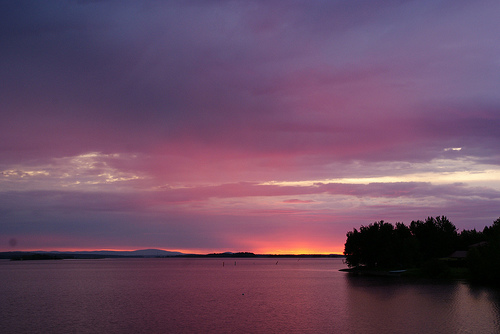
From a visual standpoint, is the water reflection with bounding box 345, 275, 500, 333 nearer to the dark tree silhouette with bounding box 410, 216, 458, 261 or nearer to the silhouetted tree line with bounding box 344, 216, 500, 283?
the silhouetted tree line with bounding box 344, 216, 500, 283

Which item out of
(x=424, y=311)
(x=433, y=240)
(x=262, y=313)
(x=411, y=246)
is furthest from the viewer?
(x=433, y=240)

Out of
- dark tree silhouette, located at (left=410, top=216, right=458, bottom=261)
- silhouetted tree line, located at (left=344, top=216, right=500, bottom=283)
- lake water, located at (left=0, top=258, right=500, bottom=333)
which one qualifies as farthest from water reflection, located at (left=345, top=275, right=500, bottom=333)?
dark tree silhouette, located at (left=410, top=216, right=458, bottom=261)

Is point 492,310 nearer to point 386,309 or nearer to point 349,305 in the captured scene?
point 386,309

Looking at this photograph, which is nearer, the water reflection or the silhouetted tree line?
the water reflection

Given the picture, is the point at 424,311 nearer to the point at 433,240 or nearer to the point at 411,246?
the point at 411,246

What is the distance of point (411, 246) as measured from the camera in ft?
526

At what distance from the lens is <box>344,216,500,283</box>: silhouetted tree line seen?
4161 inches

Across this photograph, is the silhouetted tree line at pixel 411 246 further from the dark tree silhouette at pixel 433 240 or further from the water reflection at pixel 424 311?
the water reflection at pixel 424 311

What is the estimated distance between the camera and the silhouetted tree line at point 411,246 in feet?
347

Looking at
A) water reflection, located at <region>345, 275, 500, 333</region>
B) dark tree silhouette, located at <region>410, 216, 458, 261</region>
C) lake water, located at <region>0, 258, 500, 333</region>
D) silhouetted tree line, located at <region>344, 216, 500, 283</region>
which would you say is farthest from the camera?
dark tree silhouette, located at <region>410, 216, 458, 261</region>

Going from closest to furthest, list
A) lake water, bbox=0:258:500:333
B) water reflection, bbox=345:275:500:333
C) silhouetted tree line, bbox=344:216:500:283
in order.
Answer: water reflection, bbox=345:275:500:333, lake water, bbox=0:258:500:333, silhouetted tree line, bbox=344:216:500:283

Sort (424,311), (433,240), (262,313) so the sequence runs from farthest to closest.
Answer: (433,240) → (262,313) → (424,311)

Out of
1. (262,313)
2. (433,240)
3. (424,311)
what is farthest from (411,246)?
(262,313)

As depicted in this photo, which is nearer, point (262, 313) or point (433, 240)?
point (262, 313)
